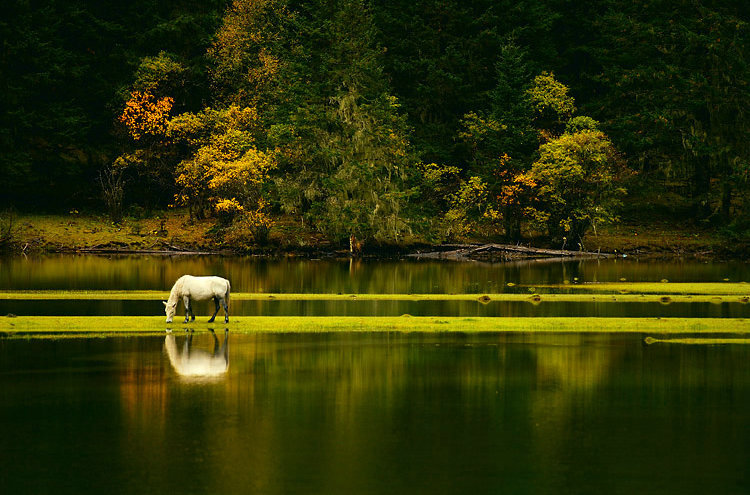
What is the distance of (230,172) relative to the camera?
221 ft

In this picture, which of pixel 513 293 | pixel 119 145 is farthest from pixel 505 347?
pixel 119 145

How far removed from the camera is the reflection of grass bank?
91.0 feet

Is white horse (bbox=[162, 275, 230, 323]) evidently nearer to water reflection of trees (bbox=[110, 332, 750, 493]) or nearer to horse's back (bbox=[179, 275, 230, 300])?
horse's back (bbox=[179, 275, 230, 300])

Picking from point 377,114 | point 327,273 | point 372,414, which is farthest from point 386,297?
point 377,114

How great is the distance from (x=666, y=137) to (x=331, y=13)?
24709 mm

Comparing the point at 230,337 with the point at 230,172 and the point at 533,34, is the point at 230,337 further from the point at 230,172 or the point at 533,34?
the point at 533,34

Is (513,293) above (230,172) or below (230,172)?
below

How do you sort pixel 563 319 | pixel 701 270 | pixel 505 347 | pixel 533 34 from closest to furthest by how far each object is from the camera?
pixel 505 347
pixel 563 319
pixel 701 270
pixel 533 34

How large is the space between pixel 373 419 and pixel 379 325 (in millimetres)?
13133

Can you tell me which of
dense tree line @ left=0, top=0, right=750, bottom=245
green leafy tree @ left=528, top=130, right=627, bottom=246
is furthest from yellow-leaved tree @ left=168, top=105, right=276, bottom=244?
green leafy tree @ left=528, top=130, right=627, bottom=246

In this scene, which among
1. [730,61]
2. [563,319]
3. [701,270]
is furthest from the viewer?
[730,61]

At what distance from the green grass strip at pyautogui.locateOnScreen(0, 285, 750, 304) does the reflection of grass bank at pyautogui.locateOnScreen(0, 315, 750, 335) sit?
6.82 meters

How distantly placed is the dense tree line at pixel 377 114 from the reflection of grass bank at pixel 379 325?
36.6m

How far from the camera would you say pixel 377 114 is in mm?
67875
